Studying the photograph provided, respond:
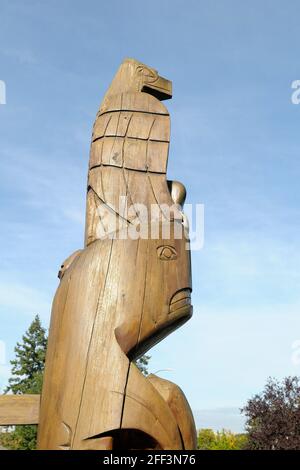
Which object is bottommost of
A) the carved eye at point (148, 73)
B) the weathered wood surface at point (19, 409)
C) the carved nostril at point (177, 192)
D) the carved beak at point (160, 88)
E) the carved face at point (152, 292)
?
the weathered wood surface at point (19, 409)

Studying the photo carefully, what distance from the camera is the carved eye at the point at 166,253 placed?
4.55 metres

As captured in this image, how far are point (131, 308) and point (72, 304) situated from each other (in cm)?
50

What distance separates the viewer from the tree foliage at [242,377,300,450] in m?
24.0

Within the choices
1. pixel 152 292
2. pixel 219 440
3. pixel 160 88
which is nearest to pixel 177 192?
pixel 152 292

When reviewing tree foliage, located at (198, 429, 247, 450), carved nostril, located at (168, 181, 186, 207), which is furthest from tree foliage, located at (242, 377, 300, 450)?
carved nostril, located at (168, 181, 186, 207)

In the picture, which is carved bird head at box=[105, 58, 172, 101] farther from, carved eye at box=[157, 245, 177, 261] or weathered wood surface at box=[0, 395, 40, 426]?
weathered wood surface at box=[0, 395, 40, 426]

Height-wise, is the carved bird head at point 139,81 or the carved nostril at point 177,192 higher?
the carved bird head at point 139,81

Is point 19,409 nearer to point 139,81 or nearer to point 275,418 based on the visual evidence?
point 139,81

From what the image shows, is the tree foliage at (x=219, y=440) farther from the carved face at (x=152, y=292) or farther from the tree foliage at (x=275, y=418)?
the carved face at (x=152, y=292)

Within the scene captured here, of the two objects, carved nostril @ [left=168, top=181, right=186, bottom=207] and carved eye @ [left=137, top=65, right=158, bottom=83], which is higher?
carved eye @ [left=137, top=65, right=158, bottom=83]

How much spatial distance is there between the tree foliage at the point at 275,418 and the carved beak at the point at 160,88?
69.5ft

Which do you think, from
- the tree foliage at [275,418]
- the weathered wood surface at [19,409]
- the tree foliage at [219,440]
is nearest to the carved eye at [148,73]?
the weathered wood surface at [19,409]
